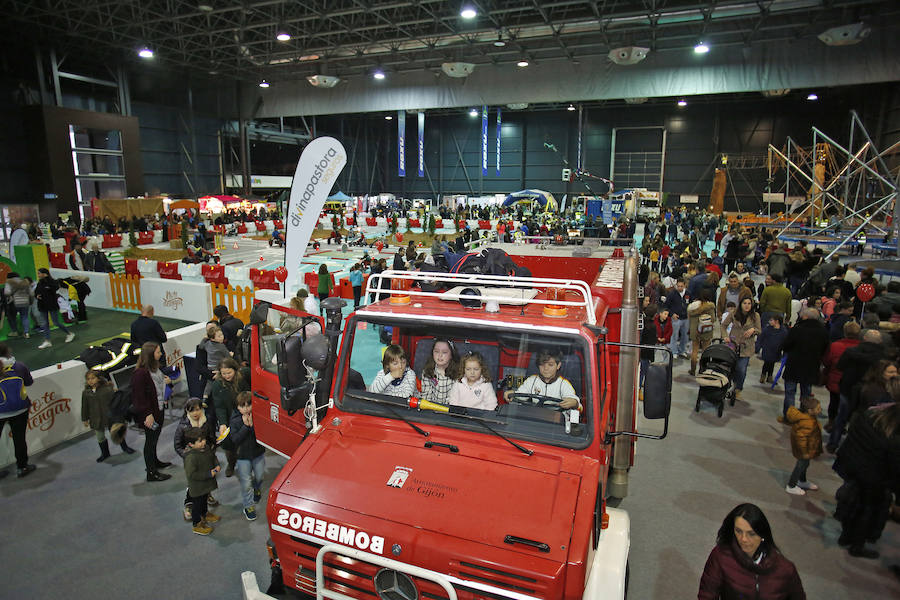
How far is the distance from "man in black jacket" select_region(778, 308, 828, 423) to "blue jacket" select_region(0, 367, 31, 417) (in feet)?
33.6

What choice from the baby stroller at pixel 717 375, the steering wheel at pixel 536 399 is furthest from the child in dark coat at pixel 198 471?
the baby stroller at pixel 717 375

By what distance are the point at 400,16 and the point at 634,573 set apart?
3196 centimetres

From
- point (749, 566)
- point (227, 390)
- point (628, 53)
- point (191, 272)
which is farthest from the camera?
point (628, 53)

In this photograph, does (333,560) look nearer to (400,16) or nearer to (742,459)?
(742,459)

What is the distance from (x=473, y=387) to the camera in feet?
13.0

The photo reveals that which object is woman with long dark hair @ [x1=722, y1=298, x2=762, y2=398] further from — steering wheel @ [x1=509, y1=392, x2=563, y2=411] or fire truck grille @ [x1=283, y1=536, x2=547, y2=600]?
fire truck grille @ [x1=283, y1=536, x2=547, y2=600]

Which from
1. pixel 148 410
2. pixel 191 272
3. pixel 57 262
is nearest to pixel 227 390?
pixel 148 410

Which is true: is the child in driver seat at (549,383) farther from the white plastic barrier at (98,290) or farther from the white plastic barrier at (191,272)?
the white plastic barrier at (191,272)

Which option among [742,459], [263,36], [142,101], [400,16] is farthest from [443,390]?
[142,101]

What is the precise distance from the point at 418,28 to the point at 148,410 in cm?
3149

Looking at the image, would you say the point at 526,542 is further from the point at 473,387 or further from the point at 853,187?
the point at 853,187

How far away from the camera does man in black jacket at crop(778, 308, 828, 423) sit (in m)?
7.44

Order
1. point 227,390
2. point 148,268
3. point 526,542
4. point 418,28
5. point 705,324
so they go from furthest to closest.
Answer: point 418,28, point 148,268, point 705,324, point 227,390, point 526,542

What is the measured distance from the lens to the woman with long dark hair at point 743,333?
855cm
